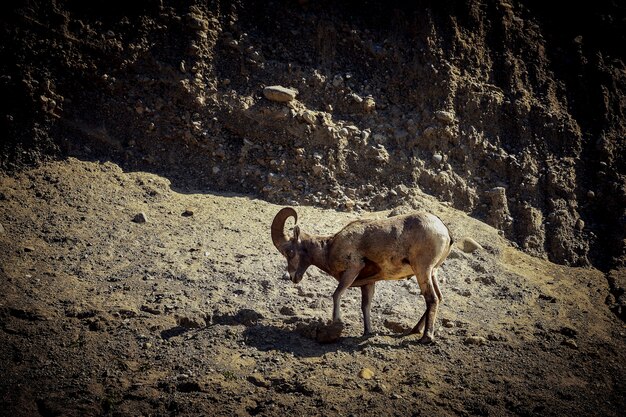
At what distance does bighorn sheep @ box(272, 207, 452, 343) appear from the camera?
11.3 meters

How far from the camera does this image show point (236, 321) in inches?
451

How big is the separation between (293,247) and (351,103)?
21.5 ft

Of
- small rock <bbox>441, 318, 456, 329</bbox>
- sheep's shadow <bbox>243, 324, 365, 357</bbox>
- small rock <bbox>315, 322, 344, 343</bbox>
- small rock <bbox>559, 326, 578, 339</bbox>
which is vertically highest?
small rock <bbox>559, 326, 578, 339</bbox>

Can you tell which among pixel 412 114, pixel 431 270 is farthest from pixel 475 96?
pixel 431 270

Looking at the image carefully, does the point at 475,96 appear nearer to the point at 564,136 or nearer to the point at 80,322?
the point at 564,136

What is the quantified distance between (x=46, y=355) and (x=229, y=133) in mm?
8588

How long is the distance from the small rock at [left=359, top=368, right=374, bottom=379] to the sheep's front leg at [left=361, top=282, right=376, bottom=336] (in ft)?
4.69

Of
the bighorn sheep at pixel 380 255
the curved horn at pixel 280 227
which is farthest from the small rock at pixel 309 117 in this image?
the bighorn sheep at pixel 380 255

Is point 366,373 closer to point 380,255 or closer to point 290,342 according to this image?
point 290,342

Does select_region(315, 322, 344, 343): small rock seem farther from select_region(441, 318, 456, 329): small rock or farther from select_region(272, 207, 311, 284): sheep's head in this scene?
select_region(441, 318, 456, 329): small rock

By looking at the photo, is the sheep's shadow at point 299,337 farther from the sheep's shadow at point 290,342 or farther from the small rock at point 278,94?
the small rock at point 278,94

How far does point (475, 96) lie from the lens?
17.9m

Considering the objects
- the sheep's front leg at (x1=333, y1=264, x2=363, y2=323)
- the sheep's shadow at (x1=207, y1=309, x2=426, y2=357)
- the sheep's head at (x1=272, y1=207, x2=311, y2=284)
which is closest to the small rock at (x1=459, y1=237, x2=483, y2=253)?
the sheep's shadow at (x1=207, y1=309, x2=426, y2=357)

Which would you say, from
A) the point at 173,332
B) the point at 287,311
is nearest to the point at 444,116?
the point at 287,311
